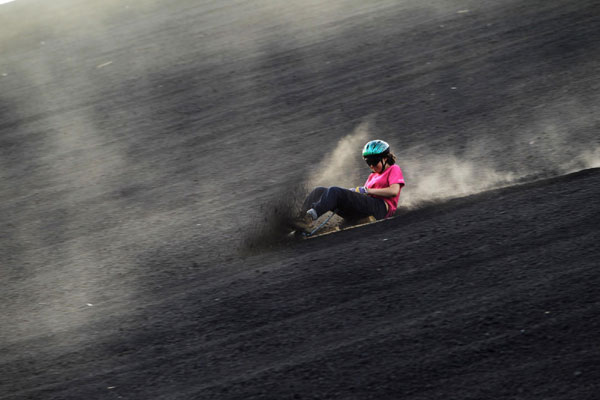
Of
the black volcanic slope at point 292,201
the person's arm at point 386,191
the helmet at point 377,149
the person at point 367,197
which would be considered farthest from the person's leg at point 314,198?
the helmet at point 377,149

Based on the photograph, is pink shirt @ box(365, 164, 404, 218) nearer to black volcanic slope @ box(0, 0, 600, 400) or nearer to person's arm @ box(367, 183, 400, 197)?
person's arm @ box(367, 183, 400, 197)

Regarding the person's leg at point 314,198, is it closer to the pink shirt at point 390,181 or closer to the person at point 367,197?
the person at point 367,197

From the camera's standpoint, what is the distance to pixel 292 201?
8.99 meters

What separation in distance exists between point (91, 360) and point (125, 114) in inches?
340

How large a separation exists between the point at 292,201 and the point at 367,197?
4.08ft

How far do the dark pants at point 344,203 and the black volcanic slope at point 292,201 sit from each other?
37 centimetres

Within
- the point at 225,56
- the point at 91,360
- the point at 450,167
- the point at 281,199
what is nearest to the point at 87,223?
the point at 281,199

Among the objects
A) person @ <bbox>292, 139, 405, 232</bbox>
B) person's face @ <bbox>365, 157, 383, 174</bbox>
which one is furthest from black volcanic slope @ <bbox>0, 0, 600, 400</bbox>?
person's face @ <bbox>365, 157, 383, 174</bbox>

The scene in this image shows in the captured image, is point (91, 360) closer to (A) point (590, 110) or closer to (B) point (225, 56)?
(A) point (590, 110)

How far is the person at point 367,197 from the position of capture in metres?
7.71

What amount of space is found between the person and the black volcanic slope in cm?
→ 32

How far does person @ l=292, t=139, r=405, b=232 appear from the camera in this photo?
771cm

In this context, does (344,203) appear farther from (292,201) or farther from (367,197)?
(292,201)

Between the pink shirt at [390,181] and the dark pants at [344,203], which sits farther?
the pink shirt at [390,181]
